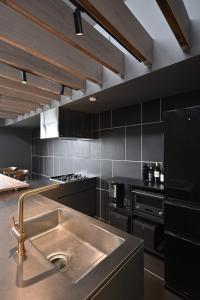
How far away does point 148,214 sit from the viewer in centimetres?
214

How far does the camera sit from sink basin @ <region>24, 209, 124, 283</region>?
1.08 m

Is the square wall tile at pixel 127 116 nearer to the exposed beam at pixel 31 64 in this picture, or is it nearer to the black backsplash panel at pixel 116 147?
the black backsplash panel at pixel 116 147

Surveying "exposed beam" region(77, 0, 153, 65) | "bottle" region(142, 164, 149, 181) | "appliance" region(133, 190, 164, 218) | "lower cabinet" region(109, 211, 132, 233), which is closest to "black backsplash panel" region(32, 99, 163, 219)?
"bottle" region(142, 164, 149, 181)

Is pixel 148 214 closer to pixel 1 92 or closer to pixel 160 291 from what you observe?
pixel 160 291

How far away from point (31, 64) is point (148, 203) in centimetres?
203

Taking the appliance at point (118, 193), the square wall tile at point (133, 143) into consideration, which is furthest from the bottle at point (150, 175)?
the appliance at point (118, 193)

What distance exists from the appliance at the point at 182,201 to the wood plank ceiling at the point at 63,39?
66cm

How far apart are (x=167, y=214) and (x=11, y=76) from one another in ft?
6.96

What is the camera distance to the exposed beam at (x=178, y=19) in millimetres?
970

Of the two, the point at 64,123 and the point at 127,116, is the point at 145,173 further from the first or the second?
the point at 64,123

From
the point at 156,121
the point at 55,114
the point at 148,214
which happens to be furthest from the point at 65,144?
the point at 148,214

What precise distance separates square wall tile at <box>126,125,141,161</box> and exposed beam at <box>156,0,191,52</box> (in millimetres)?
1488

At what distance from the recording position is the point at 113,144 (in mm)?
3045

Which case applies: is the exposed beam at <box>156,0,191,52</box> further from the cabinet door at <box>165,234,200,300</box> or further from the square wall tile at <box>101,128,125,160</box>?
the square wall tile at <box>101,128,125,160</box>
